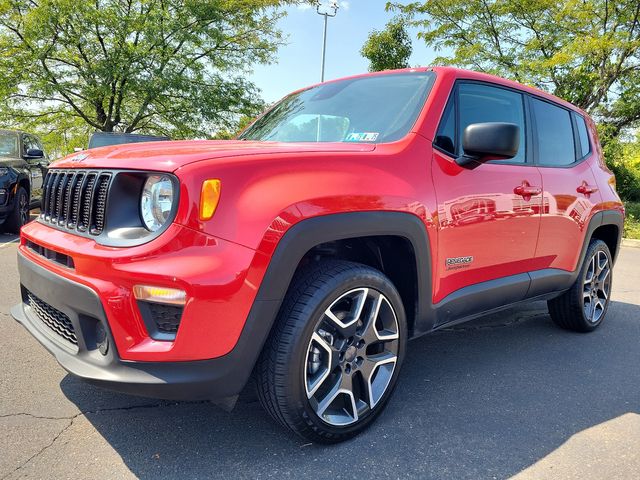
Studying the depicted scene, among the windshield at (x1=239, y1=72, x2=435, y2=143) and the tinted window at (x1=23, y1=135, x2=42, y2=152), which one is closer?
the windshield at (x1=239, y1=72, x2=435, y2=143)

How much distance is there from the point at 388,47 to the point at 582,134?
13.2 metres

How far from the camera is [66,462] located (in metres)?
2.03

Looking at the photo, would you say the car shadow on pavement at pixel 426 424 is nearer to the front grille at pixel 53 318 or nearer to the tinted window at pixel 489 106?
the front grille at pixel 53 318

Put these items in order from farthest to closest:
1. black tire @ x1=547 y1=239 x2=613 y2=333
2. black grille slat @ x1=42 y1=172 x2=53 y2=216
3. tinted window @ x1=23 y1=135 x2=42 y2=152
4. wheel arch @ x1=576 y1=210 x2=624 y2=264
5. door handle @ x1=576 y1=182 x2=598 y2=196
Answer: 1. tinted window @ x1=23 y1=135 x2=42 y2=152
2. black tire @ x1=547 y1=239 x2=613 y2=333
3. wheel arch @ x1=576 y1=210 x2=624 y2=264
4. door handle @ x1=576 y1=182 x2=598 y2=196
5. black grille slat @ x1=42 y1=172 x2=53 y2=216

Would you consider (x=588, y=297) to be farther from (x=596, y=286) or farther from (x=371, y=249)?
(x=371, y=249)

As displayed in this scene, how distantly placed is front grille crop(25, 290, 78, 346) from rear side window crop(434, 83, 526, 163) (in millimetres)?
1949

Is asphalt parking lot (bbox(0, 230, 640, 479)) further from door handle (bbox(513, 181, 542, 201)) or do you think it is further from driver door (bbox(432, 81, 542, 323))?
→ door handle (bbox(513, 181, 542, 201))

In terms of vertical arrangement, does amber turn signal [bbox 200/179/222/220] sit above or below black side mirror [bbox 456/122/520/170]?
below

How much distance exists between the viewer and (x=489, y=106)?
10.0ft

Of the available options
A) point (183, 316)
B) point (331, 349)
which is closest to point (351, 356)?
point (331, 349)

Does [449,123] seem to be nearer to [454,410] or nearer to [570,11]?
[454,410]

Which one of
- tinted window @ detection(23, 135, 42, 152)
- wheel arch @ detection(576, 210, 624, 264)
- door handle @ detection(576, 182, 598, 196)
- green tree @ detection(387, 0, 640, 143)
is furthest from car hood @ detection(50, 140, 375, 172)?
green tree @ detection(387, 0, 640, 143)

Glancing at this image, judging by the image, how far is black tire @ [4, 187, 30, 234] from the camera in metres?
7.36

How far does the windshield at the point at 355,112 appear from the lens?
2.62 m
